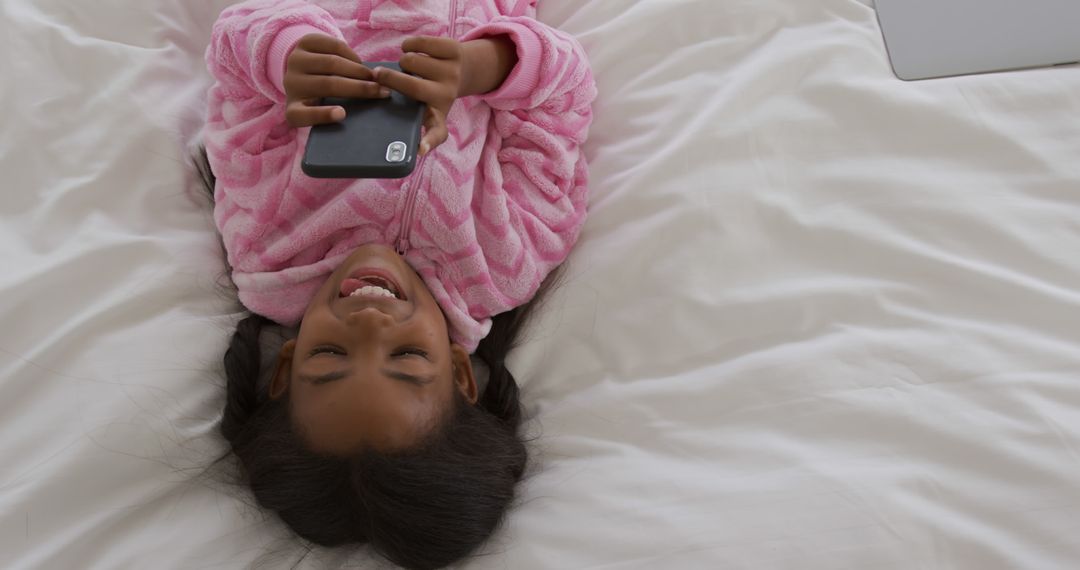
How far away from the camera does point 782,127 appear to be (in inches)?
36.8

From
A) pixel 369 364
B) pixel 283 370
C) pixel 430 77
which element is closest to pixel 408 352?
pixel 369 364

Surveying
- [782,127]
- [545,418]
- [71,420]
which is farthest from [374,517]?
[782,127]

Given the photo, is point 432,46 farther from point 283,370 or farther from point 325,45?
point 283,370

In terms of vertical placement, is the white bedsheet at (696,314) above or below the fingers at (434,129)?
below

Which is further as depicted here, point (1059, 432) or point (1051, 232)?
point (1051, 232)

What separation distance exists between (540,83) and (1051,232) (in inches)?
20.6

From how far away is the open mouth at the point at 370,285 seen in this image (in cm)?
81

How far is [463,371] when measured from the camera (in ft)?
2.85

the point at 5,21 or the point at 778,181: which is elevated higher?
the point at 5,21

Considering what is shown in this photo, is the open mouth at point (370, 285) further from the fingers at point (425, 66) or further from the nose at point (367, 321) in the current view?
the fingers at point (425, 66)

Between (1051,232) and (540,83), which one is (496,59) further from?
(1051,232)

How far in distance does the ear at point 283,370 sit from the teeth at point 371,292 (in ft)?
0.31

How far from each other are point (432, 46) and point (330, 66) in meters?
0.10

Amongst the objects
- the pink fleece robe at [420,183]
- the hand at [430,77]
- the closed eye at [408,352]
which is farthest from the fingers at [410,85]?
the closed eye at [408,352]
